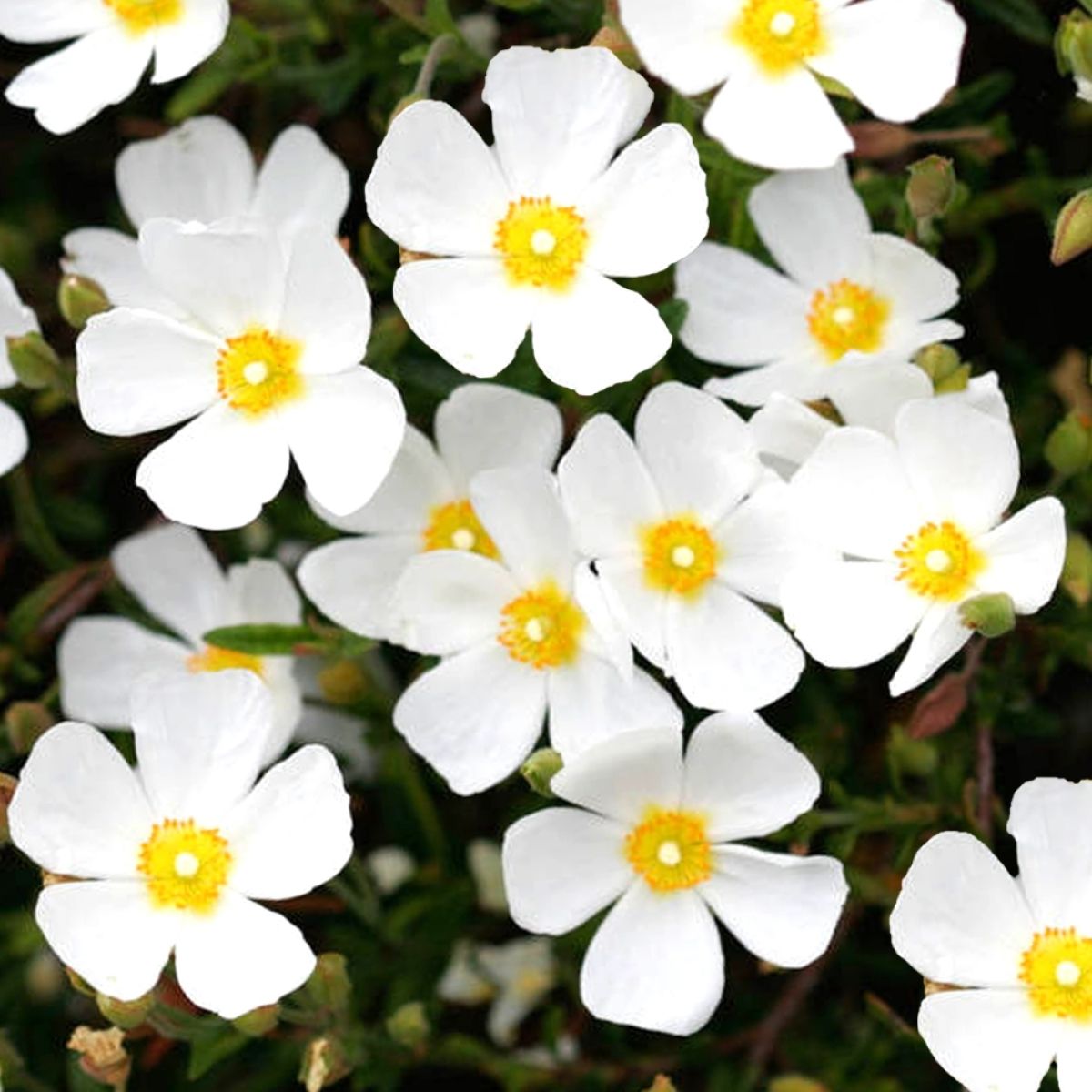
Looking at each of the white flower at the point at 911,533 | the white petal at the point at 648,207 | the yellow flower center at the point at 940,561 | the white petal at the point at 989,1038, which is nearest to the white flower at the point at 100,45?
the white petal at the point at 648,207

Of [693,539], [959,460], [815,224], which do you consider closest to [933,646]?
[959,460]

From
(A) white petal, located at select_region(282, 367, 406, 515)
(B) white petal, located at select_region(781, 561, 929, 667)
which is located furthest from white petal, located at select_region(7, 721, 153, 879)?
(B) white petal, located at select_region(781, 561, 929, 667)

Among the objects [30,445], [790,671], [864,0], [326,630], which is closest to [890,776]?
[790,671]

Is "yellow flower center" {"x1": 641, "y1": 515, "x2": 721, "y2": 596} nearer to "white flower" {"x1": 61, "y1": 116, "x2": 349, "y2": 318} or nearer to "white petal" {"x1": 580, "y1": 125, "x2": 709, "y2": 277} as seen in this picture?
"white petal" {"x1": 580, "y1": 125, "x2": 709, "y2": 277}

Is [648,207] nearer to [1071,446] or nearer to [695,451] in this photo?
[695,451]

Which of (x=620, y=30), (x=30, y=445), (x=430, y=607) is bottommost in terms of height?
(x=30, y=445)

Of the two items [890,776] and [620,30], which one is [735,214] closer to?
[620,30]
